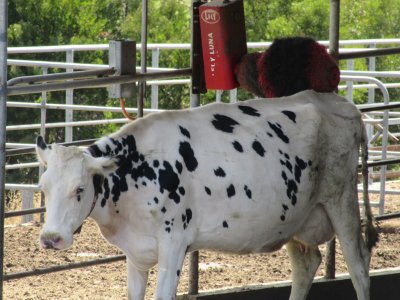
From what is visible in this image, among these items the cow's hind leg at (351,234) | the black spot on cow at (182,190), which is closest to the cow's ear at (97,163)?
the black spot on cow at (182,190)

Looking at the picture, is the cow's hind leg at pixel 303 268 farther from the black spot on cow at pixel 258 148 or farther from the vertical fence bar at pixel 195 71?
the black spot on cow at pixel 258 148

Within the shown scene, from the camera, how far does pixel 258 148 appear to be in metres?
5.66

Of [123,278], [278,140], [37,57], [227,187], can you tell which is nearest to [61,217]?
[227,187]

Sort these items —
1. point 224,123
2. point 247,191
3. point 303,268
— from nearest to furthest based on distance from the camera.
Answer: point 247,191 → point 224,123 → point 303,268

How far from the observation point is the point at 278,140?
578 cm

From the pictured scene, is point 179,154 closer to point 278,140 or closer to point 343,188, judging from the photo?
point 278,140

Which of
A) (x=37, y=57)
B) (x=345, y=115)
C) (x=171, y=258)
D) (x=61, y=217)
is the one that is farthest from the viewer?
(x=37, y=57)

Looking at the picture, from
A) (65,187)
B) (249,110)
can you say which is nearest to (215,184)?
(249,110)

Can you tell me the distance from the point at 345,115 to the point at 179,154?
1.07m

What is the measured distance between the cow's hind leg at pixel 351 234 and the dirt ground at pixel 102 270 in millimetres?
1114

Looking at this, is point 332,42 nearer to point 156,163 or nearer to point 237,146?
point 237,146

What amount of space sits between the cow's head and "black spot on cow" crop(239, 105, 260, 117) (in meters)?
0.94

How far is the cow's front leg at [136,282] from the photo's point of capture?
558 centimetres

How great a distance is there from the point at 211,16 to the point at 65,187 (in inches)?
61.4
